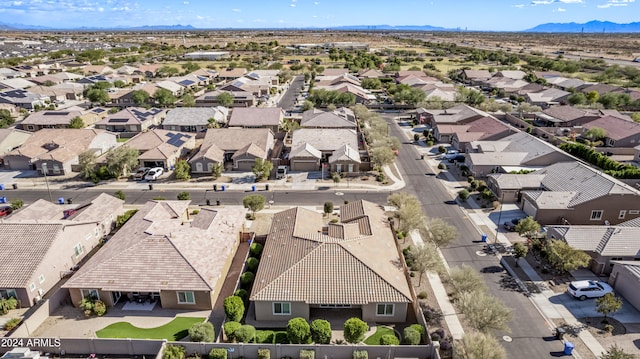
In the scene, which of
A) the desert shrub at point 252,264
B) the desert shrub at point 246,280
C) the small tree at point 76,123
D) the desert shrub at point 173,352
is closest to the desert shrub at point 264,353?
the desert shrub at point 173,352

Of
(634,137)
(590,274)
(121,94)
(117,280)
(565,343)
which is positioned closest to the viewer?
(565,343)

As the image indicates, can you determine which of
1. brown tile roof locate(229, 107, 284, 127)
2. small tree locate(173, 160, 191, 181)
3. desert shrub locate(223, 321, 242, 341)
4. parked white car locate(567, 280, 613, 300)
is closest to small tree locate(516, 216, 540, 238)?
parked white car locate(567, 280, 613, 300)

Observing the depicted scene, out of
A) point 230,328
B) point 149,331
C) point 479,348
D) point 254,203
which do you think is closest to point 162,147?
point 254,203

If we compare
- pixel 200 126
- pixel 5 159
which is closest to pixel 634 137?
pixel 200 126

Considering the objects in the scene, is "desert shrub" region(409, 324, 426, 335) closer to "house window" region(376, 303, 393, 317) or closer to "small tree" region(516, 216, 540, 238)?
"house window" region(376, 303, 393, 317)

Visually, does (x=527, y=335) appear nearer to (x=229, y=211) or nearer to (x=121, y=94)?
(x=229, y=211)

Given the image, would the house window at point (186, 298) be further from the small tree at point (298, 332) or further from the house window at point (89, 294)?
the small tree at point (298, 332)
